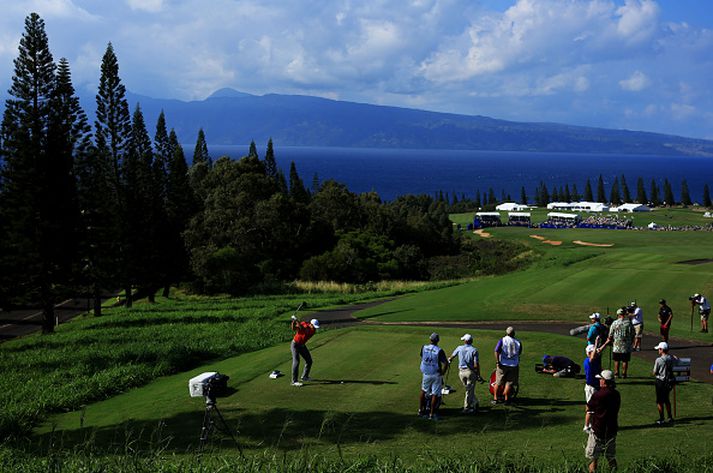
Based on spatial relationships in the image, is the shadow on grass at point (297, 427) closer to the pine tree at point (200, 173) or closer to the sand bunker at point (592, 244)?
the pine tree at point (200, 173)

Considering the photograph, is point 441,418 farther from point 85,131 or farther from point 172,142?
point 172,142

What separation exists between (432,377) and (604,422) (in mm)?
3488

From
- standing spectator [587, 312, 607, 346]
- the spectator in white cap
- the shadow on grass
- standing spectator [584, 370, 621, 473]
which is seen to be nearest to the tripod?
the shadow on grass

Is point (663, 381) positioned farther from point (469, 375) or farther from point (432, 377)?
point (432, 377)

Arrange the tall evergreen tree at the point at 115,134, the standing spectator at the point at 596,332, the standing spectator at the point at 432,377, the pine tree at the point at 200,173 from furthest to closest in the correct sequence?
the pine tree at the point at 200,173 < the tall evergreen tree at the point at 115,134 < the standing spectator at the point at 596,332 < the standing spectator at the point at 432,377

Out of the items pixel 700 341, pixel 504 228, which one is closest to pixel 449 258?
pixel 504 228

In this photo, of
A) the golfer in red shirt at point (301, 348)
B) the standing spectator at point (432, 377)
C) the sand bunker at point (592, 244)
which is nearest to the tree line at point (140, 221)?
the sand bunker at point (592, 244)

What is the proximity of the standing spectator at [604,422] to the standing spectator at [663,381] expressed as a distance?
2.61 metres

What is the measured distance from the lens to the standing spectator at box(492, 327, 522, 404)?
12375 millimetres

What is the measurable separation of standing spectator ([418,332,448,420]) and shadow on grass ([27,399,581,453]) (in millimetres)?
264

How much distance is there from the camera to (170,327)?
28.9 meters

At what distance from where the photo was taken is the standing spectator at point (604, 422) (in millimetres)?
8312

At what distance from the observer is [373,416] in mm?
11539

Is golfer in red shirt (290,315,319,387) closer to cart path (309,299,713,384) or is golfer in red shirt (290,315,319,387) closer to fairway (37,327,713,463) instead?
fairway (37,327,713,463)
